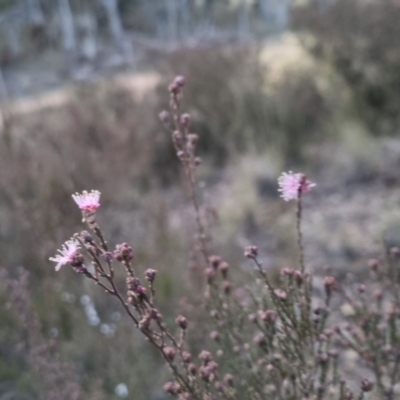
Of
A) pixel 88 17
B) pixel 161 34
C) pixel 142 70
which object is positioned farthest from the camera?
pixel 88 17

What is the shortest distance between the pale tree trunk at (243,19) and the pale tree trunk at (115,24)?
5.48 metres

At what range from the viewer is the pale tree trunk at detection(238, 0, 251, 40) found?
40.0 ft

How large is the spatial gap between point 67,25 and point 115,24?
1.49 metres

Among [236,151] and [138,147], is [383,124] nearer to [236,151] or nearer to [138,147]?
[236,151]

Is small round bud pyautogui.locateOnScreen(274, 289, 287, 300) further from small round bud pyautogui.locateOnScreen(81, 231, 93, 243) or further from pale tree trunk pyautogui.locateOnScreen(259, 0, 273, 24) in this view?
pale tree trunk pyautogui.locateOnScreen(259, 0, 273, 24)

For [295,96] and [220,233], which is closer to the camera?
[220,233]

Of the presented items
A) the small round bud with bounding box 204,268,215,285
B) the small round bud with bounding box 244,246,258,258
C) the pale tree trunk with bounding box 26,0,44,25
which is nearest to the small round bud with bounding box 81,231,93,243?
the small round bud with bounding box 244,246,258,258

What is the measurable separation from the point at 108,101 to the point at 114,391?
Result: 20.2 ft

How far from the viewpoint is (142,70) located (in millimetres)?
11844

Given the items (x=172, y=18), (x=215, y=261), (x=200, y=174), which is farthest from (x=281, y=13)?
(x=215, y=261)

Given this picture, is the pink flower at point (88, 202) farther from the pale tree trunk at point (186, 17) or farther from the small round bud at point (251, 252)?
the pale tree trunk at point (186, 17)

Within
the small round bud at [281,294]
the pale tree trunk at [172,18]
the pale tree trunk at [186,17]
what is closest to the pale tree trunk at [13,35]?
the pale tree trunk at [172,18]

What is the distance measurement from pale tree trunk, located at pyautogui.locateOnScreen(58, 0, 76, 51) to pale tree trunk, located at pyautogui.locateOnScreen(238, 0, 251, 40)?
6135 mm

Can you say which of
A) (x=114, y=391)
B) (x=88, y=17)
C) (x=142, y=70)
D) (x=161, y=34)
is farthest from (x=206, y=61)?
(x=88, y=17)
